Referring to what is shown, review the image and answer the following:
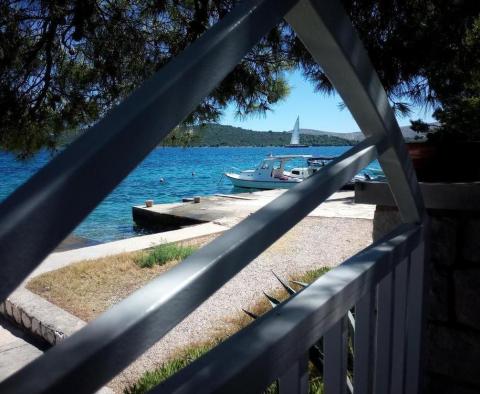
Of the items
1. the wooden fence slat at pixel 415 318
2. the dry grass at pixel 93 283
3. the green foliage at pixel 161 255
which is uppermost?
the wooden fence slat at pixel 415 318

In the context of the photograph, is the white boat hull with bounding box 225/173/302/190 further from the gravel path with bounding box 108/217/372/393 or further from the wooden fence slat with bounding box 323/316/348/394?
the wooden fence slat with bounding box 323/316/348/394

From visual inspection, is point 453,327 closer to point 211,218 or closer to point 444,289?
point 444,289

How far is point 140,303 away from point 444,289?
172 centimetres

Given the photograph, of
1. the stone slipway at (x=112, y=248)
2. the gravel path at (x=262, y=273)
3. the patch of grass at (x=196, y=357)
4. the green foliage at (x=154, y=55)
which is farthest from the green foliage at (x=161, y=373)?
the green foliage at (x=154, y=55)

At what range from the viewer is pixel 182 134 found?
6.54m

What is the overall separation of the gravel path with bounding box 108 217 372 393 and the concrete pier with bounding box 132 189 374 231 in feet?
5.04

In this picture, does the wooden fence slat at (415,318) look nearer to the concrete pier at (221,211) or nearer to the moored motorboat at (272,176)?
the concrete pier at (221,211)

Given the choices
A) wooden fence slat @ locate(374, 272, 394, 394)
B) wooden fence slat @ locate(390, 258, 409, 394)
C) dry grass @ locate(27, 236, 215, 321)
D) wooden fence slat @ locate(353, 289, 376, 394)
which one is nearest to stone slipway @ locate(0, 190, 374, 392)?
dry grass @ locate(27, 236, 215, 321)

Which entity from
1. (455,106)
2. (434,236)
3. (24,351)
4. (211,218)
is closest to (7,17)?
(24,351)

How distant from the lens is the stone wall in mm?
1823

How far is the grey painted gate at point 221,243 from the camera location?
0.45m

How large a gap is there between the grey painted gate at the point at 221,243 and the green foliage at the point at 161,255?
19.3ft

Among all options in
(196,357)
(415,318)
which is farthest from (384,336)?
(196,357)

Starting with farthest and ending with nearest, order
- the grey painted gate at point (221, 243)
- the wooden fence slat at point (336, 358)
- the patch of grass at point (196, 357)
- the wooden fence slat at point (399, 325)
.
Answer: the patch of grass at point (196, 357) < the wooden fence slat at point (399, 325) < the wooden fence slat at point (336, 358) < the grey painted gate at point (221, 243)
